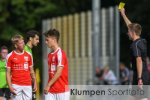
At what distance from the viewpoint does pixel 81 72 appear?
32.2m

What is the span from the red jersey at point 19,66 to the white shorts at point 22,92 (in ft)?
0.30

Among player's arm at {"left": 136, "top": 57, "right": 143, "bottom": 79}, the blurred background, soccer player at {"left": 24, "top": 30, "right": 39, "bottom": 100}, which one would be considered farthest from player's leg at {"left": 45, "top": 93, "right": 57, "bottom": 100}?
the blurred background

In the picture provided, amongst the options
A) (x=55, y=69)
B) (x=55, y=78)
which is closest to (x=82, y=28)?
(x=55, y=69)

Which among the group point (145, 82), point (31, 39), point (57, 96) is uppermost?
point (31, 39)

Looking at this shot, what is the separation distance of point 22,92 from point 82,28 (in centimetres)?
1787

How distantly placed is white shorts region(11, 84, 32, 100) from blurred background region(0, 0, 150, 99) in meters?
7.13

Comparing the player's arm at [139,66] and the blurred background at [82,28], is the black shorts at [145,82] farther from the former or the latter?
the blurred background at [82,28]

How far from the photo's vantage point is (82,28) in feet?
108

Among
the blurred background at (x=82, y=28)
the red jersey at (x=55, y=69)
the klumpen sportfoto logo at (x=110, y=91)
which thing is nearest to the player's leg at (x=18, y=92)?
the klumpen sportfoto logo at (x=110, y=91)

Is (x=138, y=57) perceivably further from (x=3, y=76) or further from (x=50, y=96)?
(x=3, y=76)

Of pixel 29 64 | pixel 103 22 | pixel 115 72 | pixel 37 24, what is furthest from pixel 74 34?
pixel 29 64

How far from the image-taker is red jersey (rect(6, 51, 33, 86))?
49.8 ft

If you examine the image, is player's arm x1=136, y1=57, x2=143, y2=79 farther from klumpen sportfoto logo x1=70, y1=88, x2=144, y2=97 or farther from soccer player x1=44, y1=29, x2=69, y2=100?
soccer player x1=44, y1=29, x2=69, y2=100

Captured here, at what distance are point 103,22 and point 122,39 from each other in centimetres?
1008
